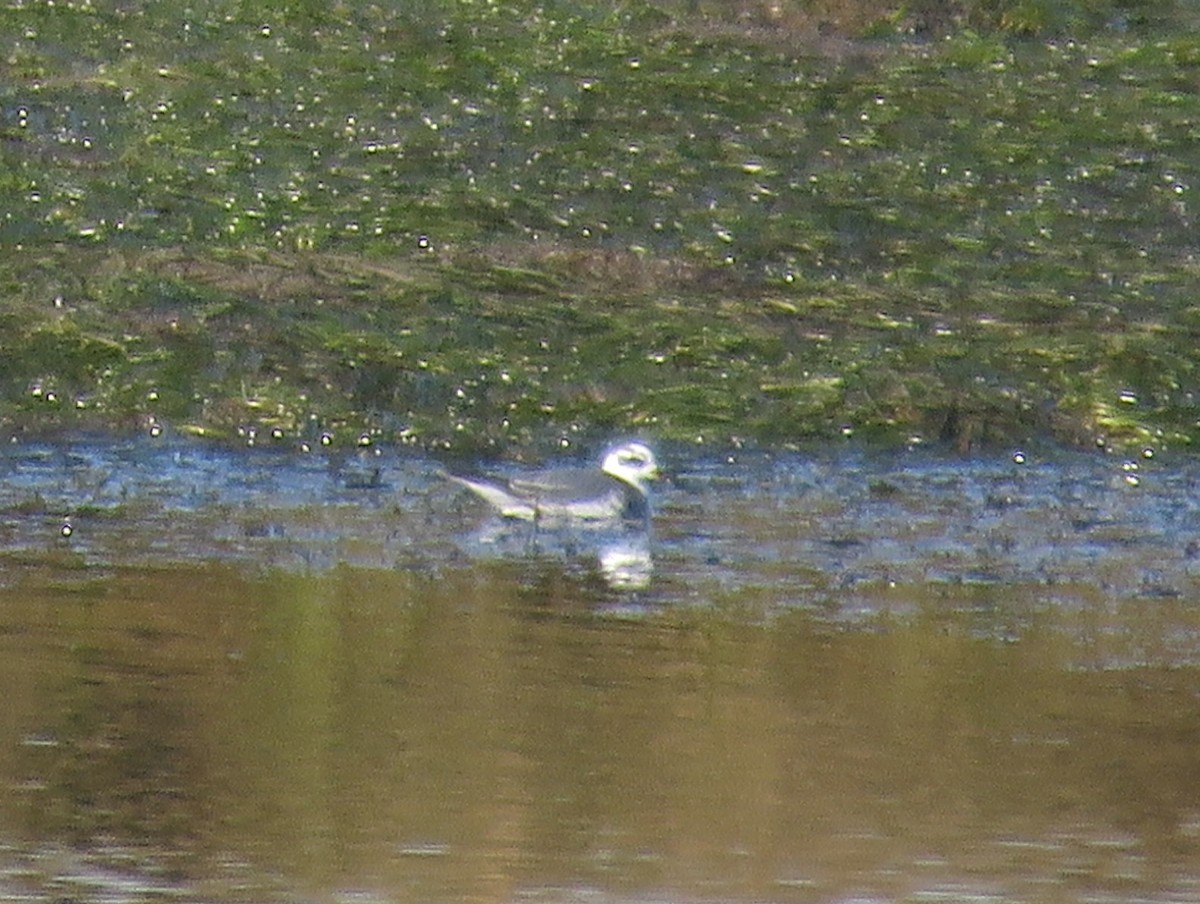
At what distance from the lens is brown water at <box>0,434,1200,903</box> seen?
321 inches

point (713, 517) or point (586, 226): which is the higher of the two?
point (586, 226)

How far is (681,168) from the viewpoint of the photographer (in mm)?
21156

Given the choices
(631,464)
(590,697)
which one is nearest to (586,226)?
(631,464)

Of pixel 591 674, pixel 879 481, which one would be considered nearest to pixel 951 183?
pixel 879 481

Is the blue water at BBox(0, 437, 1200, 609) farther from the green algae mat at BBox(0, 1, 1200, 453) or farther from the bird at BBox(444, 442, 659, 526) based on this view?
the green algae mat at BBox(0, 1, 1200, 453)

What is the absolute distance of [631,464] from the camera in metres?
14.7

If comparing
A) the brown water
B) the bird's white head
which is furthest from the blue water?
the bird's white head

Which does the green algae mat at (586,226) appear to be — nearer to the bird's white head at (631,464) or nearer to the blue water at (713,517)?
the blue water at (713,517)

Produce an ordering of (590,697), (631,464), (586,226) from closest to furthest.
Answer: (590,697) < (631,464) < (586,226)

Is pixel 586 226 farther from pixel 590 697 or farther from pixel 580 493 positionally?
pixel 590 697

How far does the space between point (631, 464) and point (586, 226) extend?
17.8ft

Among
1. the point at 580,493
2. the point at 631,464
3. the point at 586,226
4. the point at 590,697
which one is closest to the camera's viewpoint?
the point at 590,697

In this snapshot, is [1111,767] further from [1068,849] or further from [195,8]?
[195,8]

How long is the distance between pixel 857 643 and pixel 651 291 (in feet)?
25.9
